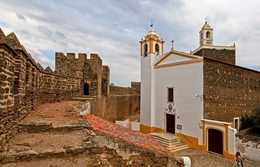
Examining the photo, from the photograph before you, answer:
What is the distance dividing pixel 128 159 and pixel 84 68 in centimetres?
1189

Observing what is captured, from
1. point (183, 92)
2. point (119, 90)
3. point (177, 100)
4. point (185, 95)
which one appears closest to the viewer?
point (185, 95)

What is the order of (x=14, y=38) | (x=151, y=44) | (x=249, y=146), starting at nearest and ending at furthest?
1. (x=14, y=38)
2. (x=249, y=146)
3. (x=151, y=44)

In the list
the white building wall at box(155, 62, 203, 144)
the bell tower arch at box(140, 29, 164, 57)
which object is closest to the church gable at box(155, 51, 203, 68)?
the white building wall at box(155, 62, 203, 144)

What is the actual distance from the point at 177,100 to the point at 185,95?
2.56 feet

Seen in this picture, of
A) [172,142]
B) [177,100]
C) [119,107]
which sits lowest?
[172,142]

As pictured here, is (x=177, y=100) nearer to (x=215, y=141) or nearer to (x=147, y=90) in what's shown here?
(x=147, y=90)

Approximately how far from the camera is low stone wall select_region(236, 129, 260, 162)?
357 inches

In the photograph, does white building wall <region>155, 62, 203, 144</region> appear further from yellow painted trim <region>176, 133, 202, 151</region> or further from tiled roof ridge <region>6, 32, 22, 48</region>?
tiled roof ridge <region>6, 32, 22, 48</region>

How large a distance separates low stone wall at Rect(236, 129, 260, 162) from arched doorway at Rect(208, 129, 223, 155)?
879 millimetres

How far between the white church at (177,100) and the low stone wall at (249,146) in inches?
14.5

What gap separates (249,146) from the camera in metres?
9.23

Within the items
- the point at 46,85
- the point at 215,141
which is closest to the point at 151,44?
the point at 215,141

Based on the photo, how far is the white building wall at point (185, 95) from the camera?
10961 millimetres

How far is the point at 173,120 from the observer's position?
1262 centimetres
